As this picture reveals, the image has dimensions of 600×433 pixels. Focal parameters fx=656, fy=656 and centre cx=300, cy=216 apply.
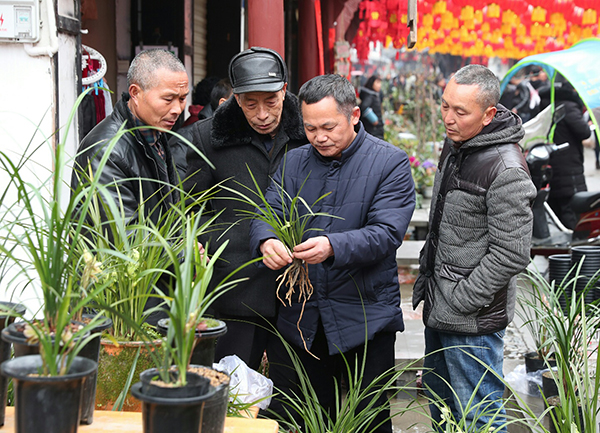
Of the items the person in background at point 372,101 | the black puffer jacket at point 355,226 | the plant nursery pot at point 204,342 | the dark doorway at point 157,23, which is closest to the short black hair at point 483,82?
the black puffer jacket at point 355,226

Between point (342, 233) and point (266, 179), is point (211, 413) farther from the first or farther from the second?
point (266, 179)

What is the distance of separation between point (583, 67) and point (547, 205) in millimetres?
2078

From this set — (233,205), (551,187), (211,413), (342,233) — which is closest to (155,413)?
(211,413)

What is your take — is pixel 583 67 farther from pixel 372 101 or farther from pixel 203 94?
pixel 372 101

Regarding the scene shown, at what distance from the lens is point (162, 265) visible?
1717mm

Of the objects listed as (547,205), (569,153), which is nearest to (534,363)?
(547,205)

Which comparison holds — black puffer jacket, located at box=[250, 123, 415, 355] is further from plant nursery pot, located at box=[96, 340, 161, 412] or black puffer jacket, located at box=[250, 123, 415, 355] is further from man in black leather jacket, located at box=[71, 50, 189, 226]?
plant nursery pot, located at box=[96, 340, 161, 412]

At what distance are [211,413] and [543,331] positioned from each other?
2721 millimetres

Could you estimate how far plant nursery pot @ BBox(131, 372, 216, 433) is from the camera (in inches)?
44.8

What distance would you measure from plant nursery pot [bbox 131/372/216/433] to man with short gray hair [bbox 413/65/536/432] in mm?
1388

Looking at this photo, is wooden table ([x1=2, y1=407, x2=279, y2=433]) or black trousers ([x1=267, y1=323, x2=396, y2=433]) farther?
black trousers ([x1=267, y1=323, x2=396, y2=433])

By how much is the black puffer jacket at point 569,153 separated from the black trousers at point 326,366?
5.31 m

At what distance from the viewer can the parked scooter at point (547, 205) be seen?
6293 millimetres

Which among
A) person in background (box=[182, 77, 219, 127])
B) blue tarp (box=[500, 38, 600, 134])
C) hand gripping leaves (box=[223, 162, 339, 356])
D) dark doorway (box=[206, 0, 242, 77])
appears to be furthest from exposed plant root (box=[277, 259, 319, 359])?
dark doorway (box=[206, 0, 242, 77])
